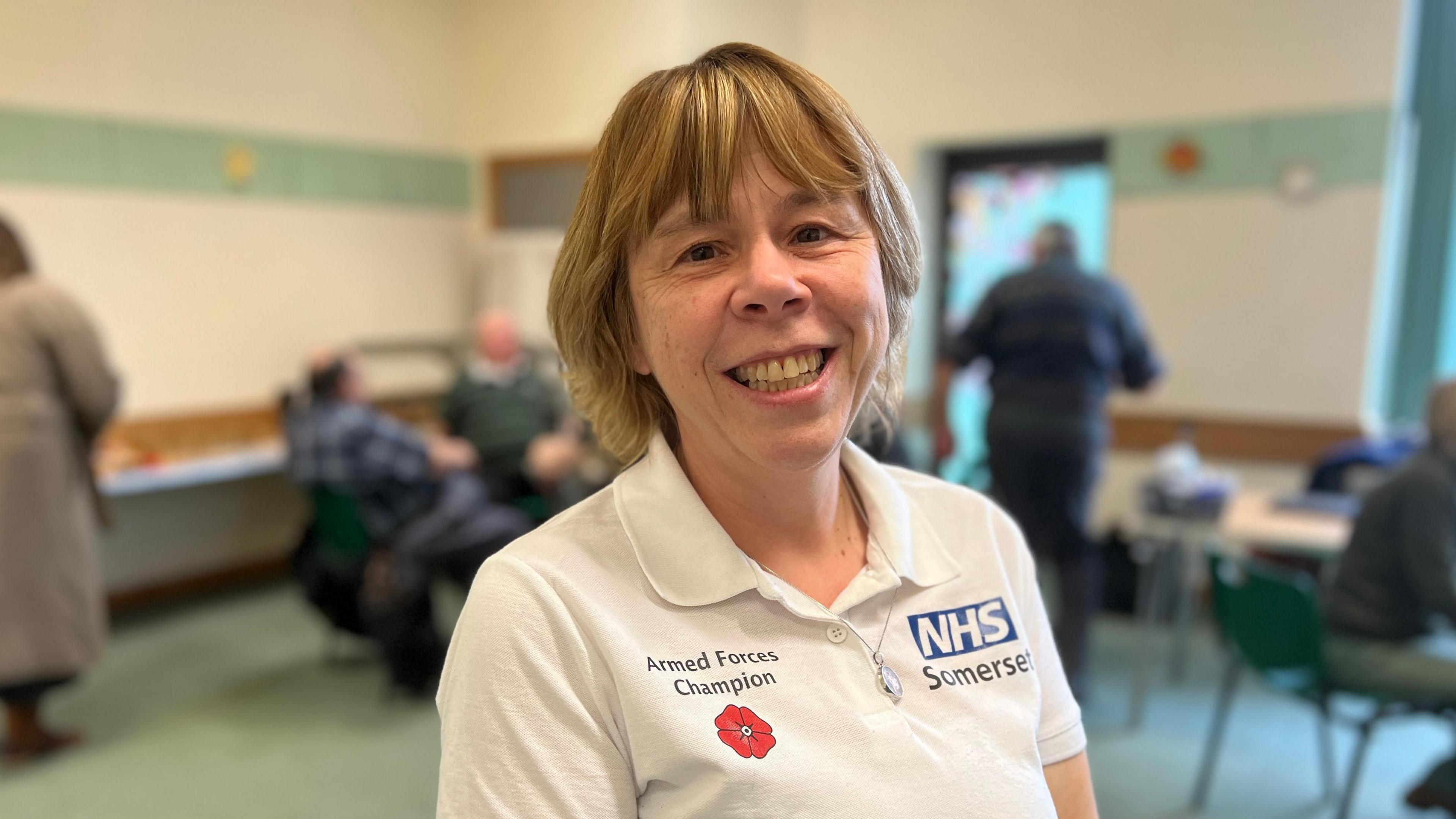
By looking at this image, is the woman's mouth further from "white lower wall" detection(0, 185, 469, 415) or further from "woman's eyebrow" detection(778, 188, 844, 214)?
"white lower wall" detection(0, 185, 469, 415)

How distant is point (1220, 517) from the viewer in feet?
9.74

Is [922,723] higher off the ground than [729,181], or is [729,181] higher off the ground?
[729,181]

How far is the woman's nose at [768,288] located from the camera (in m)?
0.78

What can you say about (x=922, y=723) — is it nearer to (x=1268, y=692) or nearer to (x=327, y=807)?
(x=327, y=807)

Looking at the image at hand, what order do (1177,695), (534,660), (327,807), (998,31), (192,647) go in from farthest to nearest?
1. (998,31)
2. (192,647)
3. (1177,695)
4. (327,807)
5. (534,660)

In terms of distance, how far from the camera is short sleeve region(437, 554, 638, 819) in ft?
2.34

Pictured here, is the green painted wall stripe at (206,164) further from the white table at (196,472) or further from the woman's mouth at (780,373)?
the woman's mouth at (780,373)

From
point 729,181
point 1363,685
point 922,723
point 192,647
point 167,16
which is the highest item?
point 167,16

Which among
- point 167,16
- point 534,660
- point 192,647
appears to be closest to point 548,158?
point 167,16

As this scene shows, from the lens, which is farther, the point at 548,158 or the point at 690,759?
the point at 548,158

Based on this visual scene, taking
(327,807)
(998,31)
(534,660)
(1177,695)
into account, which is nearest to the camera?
(534,660)

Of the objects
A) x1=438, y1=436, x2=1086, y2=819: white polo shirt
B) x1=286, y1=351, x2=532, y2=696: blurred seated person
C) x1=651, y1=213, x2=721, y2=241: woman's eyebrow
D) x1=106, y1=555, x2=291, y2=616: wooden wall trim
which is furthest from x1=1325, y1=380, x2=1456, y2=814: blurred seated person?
x1=106, y1=555, x2=291, y2=616: wooden wall trim

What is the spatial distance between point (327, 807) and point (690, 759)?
7.52 ft

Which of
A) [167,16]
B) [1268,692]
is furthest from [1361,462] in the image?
[167,16]
